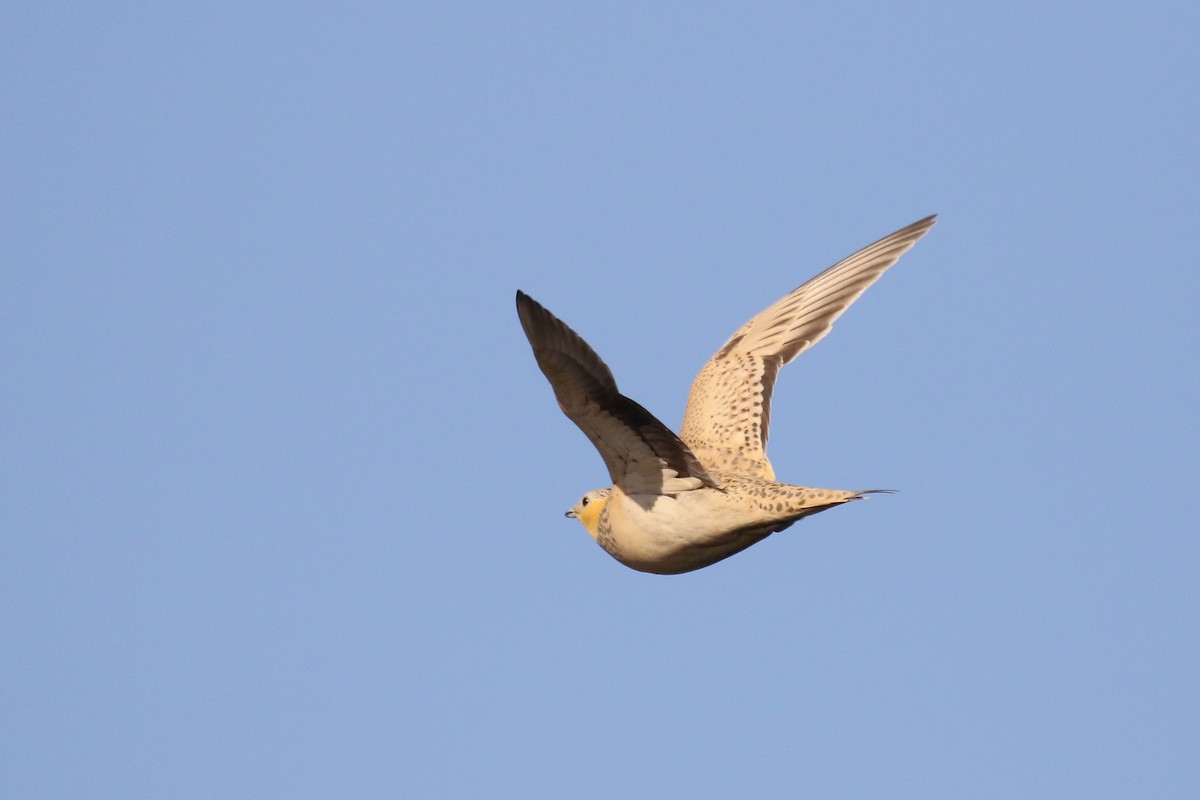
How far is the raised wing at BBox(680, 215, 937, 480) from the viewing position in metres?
13.4

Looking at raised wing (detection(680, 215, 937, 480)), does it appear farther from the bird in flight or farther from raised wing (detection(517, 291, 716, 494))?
raised wing (detection(517, 291, 716, 494))

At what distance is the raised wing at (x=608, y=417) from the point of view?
10.4 m

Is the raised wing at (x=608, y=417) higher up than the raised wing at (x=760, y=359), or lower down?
lower down

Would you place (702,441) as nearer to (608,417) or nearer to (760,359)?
(760,359)

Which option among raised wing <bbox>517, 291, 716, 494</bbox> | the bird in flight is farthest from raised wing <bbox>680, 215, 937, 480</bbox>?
raised wing <bbox>517, 291, 716, 494</bbox>

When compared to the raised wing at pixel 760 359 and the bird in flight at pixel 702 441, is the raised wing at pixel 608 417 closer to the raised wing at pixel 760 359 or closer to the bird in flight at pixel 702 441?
the bird in flight at pixel 702 441

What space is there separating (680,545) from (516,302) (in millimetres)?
2672

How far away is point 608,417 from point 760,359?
3.57m

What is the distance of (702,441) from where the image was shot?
1362 centimetres

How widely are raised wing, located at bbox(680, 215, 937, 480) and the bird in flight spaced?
0.04 ft

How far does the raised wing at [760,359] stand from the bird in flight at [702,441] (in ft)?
0.04

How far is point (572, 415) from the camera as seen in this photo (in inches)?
444

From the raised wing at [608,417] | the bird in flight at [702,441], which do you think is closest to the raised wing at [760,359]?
the bird in flight at [702,441]

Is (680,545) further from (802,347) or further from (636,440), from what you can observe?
(802,347)
